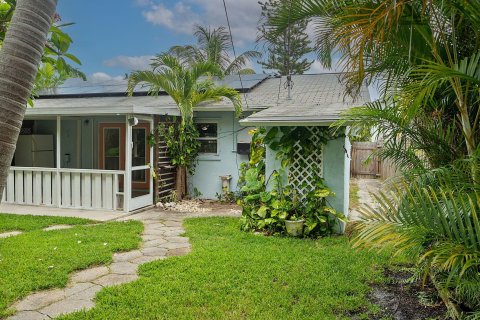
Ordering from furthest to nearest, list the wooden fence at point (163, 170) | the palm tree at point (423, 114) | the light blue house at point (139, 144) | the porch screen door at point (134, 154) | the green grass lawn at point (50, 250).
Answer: the porch screen door at point (134, 154)
the wooden fence at point (163, 170)
the light blue house at point (139, 144)
the green grass lawn at point (50, 250)
the palm tree at point (423, 114)

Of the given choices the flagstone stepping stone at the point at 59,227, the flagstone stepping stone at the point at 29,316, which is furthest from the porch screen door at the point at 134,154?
the flagstone stepping stone at the point at 29,316

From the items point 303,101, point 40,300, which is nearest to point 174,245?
point 40,300

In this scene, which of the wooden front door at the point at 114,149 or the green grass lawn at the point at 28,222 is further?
the wooden front door at the point at 114,149

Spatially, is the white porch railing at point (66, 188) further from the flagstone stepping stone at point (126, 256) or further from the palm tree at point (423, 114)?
the palm tree at point (423, 114)

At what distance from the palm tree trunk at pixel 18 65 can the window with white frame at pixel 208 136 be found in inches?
358

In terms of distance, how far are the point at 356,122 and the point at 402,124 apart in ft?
2.42

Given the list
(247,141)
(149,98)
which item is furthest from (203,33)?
(247,141)

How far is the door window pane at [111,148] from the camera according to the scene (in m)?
11.8

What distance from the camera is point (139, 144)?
35.7 ft

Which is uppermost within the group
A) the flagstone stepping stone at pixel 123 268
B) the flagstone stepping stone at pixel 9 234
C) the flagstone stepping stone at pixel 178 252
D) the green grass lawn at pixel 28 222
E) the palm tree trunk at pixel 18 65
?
the palm tree trunk at pixel 18 65

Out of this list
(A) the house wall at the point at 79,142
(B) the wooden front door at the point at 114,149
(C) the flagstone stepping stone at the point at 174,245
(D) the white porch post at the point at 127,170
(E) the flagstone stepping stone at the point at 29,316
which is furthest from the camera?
(A) the house wall at the point at 79,142

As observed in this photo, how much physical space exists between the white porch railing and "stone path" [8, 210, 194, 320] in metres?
2.13

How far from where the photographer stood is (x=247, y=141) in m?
10.6

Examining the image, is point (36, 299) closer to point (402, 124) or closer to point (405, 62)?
point (402, 124)
